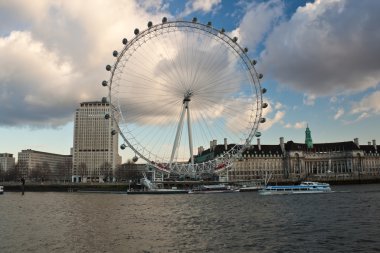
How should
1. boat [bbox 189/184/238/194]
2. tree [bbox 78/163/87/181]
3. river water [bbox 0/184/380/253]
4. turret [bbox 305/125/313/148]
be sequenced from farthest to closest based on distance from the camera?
tree [bbox 78/163/87/181] → turret [bbox 305/125/313/148] → boat [bbox 189/184/238/194] → river water [bbox 0/184/380/253]

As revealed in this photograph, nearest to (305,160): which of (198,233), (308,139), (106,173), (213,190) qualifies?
(308,139)

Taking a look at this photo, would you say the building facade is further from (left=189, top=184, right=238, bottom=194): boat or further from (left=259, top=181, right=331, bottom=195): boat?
(left=259, top=181, right=331, bottom=195): boat

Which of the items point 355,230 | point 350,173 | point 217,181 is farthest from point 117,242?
point 350,173

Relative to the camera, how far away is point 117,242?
25094 mm

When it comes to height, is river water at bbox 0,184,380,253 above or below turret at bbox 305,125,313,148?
below

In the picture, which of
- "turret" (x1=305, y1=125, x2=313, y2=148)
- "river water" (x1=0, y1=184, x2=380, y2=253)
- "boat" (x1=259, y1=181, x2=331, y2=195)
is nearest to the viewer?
"river water" (x1=0, y1=184, x2=380, y2=253)

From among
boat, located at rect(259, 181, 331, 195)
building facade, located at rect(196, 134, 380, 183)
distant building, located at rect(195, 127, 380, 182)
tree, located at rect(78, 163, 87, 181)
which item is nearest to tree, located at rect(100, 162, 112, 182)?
tree, located at rect(78, 163, 87, 181)

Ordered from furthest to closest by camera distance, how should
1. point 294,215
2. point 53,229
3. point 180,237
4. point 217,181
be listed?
point 217,181, point 294,215, point 53,229, point 180,237

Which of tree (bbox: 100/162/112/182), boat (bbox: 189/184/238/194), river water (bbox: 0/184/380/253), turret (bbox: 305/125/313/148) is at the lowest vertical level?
river water (bbox: 0/184/380/253)

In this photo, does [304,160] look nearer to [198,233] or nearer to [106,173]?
[106,173]

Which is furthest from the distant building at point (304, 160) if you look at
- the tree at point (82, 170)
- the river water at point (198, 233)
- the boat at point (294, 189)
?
the river water at point (198, 233)

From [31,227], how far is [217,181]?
276 ft

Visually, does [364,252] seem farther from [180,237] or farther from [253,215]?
[253,215]

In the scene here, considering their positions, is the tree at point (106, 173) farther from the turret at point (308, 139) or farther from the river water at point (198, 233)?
the river water at point (198, 233)
